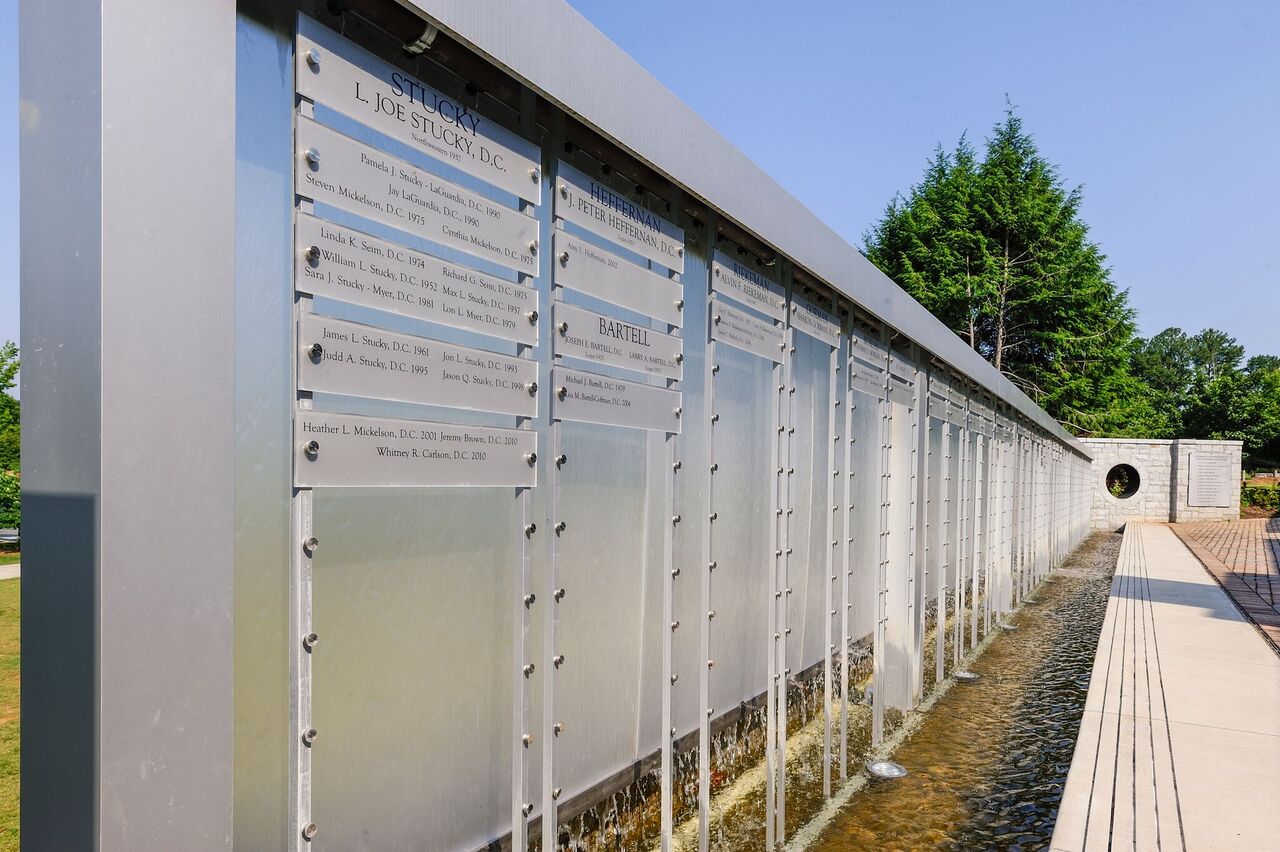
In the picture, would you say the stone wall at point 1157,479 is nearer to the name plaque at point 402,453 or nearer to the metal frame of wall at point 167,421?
the metal frame of wall at point 167,421

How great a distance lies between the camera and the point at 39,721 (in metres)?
1.64

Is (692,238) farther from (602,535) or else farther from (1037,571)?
(1037,571)

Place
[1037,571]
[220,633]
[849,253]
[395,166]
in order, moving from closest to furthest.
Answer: [220,633] → [395,166] → [849,253] → [1037,571]

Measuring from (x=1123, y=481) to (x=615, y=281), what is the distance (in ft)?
154

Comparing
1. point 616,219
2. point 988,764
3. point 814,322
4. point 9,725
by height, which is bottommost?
point 9,725

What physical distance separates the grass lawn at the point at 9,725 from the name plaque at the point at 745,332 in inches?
110

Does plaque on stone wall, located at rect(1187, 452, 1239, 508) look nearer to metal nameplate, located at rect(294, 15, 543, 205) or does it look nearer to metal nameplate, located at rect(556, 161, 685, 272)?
metal nameplate, located at rect(556, 161, 685, 272)

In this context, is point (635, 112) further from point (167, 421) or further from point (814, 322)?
point (814, 322)

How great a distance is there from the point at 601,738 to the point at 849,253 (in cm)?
308

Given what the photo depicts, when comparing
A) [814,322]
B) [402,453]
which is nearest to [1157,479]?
[814,322]

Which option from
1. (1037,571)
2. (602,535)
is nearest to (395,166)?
(602,535)

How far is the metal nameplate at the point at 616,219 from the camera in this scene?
3059 millimetres

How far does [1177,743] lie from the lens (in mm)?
5496

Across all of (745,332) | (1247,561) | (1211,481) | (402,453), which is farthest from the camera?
(1211,481)
